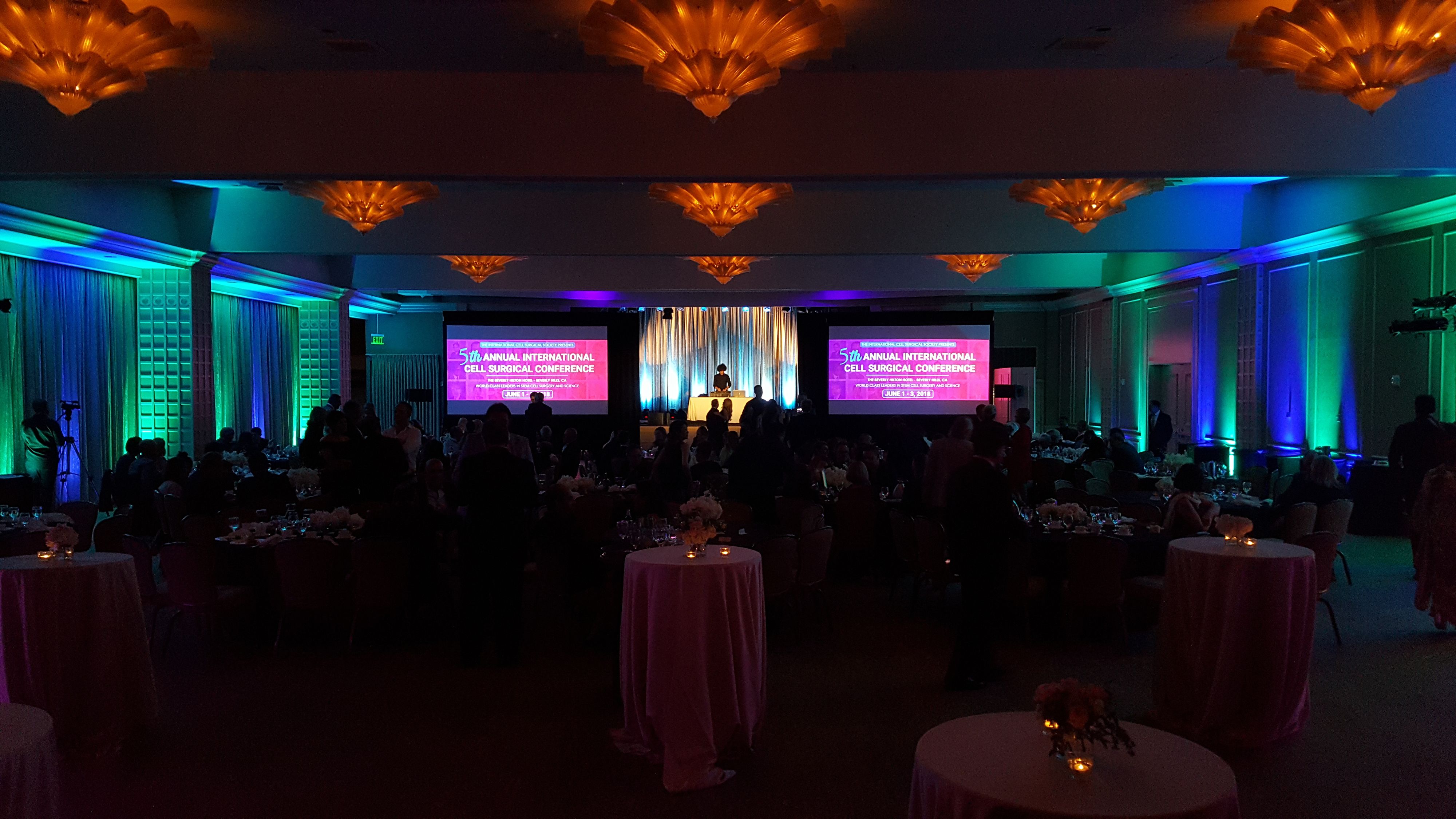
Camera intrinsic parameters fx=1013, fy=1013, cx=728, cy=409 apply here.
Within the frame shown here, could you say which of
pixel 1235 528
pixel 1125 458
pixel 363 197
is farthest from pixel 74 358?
pixel 1235 528

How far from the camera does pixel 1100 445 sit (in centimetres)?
1187

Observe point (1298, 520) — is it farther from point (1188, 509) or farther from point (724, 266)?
point (724, 266)

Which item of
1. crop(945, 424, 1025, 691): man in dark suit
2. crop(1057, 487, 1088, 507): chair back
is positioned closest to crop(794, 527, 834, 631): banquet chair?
crop(945, 424, 1025, 691): man in dark suit

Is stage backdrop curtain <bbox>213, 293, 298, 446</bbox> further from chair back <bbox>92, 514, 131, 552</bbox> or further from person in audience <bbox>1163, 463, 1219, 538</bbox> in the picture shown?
person in audience <bbox>1163, 463, 1219, 538</bbox>

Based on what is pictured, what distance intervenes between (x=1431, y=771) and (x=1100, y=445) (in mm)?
7907

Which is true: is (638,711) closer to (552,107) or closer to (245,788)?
(245,788)

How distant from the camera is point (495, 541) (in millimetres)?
5801

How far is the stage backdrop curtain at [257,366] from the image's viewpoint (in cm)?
1579

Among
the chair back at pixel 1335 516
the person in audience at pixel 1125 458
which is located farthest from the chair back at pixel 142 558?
the person in audience at pixel 1125 458

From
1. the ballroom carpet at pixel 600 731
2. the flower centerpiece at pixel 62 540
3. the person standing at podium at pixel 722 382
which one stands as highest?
the person standing at podium at pixel 722 382

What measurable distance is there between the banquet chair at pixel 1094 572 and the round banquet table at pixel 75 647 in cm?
491

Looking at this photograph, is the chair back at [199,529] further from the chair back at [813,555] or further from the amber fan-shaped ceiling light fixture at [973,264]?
the amber fan-shaped ceiling light fixture at [973,264]

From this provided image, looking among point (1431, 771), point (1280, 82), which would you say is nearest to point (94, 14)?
point (1431, 771)

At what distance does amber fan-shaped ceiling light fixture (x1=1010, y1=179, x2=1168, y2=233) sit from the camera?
8.70 metres
